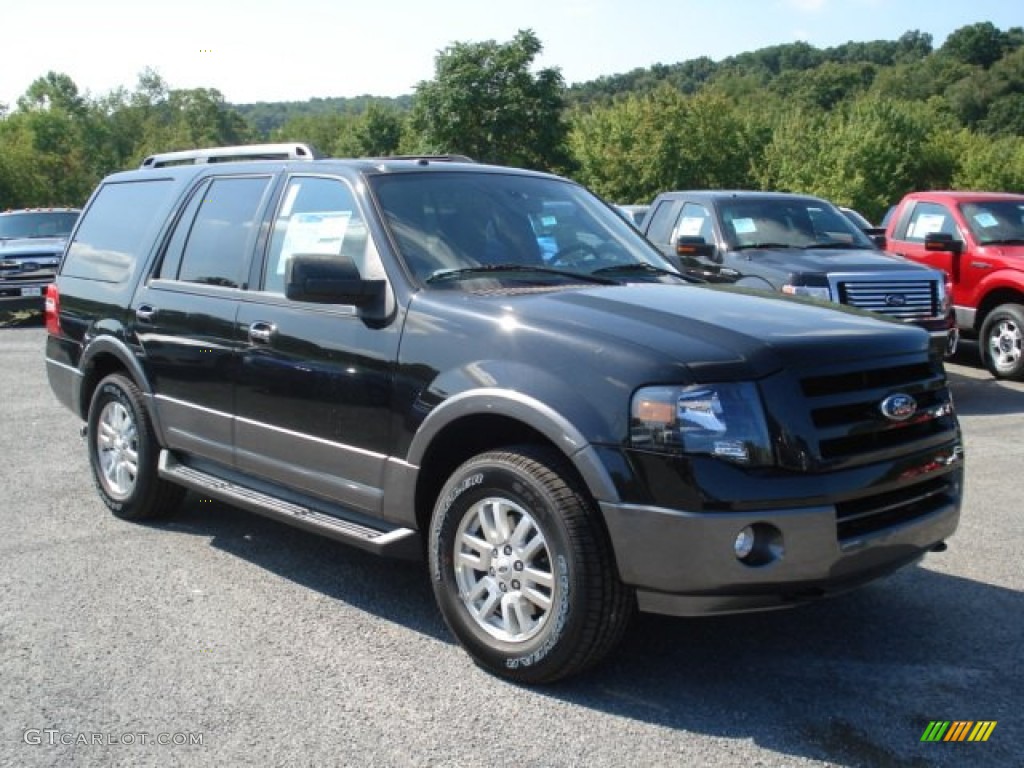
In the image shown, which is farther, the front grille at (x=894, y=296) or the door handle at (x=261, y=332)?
the front grille at (x=894, y=296)

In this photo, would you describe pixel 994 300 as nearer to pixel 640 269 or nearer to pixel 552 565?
pixel 640 269

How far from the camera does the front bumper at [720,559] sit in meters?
3.39

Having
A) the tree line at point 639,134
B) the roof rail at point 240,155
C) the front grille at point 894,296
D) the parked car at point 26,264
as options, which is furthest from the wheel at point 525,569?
the tree line at point 639,134

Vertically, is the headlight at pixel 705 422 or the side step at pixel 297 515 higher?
the headlight at pixel 705 422

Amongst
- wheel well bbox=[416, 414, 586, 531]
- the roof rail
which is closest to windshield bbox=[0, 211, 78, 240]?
the roof rail

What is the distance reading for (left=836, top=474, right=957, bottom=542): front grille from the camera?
141 inches

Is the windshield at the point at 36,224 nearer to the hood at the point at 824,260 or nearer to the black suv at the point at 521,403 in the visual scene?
the hood at the point at 824,260

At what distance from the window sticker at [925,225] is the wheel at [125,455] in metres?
9.39

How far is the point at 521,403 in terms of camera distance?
3730 millimetres

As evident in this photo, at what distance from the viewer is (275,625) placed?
4.45m

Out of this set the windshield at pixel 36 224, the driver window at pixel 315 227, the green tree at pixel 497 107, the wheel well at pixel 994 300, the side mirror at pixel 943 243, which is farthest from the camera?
Result: the green tree at pixel 497 107

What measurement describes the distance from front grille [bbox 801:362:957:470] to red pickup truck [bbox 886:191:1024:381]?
801cm

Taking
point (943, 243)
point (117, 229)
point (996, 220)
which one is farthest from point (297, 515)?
point (996, 220)

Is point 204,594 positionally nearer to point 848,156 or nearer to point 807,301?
point 807,301
